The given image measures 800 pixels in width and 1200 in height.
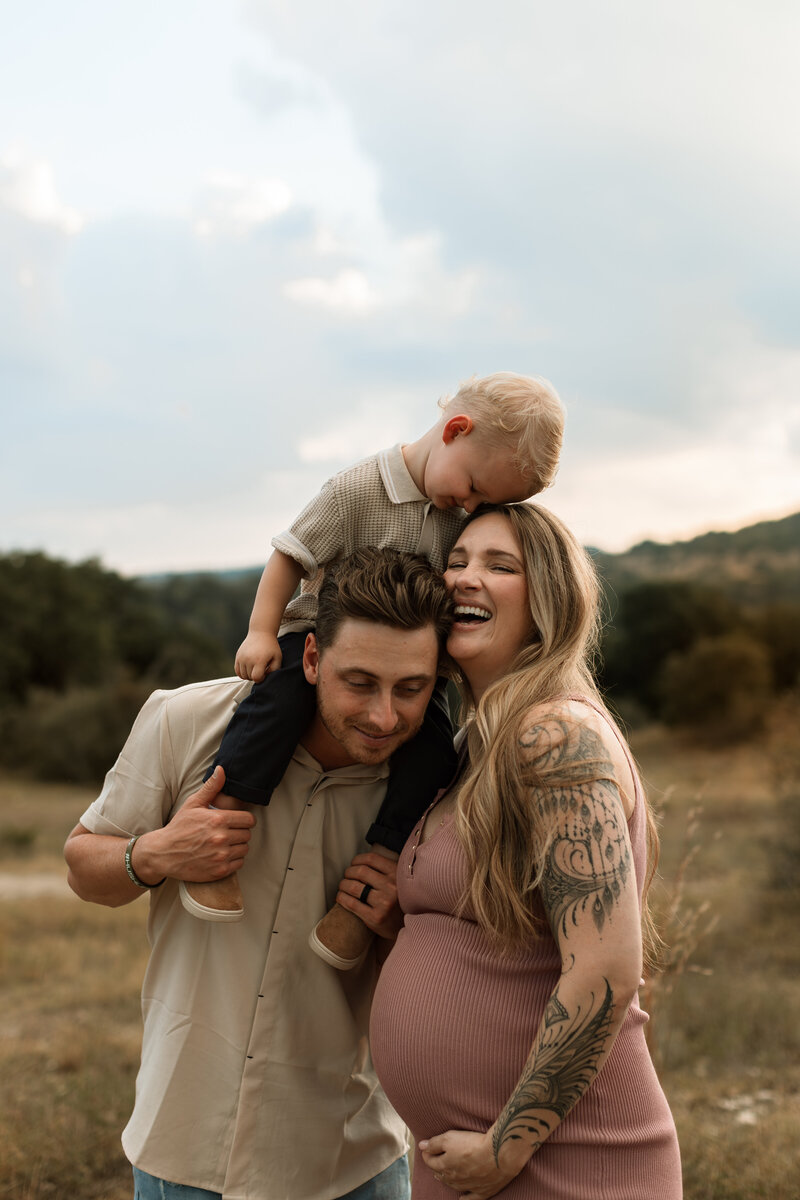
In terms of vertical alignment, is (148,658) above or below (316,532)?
below

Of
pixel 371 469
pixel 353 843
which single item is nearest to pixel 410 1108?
pixel 353 843

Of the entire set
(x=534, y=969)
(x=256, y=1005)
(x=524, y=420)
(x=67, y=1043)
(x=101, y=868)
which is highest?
(x=524, y=420)

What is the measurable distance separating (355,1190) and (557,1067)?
1.15 meters

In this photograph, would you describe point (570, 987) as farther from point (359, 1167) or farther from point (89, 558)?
point (89, 558)

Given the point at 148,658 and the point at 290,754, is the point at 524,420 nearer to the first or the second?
the point at 290,754

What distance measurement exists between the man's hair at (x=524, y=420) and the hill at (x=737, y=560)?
48344mm

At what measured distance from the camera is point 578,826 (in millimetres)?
2275

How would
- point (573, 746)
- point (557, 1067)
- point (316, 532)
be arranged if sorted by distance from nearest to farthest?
point (557, 1067) → point (573, 746) → point (316, 532)

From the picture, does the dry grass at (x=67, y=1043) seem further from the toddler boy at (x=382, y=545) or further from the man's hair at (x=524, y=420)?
the man's hair at (x=524, y=420)

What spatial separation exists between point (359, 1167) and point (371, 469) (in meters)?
2.14

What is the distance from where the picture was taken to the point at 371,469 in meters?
3.28

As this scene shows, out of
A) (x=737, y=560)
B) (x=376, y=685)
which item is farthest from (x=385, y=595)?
(x=737, y=560)

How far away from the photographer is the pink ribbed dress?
2299 millimetres

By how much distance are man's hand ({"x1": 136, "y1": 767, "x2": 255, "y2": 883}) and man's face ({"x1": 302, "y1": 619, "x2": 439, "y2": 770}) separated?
37 cm
